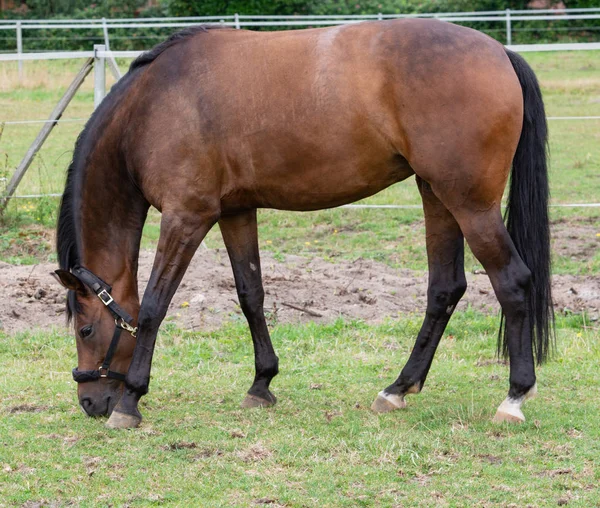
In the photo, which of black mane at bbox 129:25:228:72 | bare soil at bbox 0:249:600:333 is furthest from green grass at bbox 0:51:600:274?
black mane at bbox 129:25:228:72

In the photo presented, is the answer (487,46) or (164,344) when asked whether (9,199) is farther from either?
(487,46)

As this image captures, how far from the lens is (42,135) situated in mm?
8898

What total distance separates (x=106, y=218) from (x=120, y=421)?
1.11 metres

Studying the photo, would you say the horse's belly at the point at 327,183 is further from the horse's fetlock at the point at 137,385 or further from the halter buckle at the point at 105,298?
the horse's fetlock at the point at 137,385

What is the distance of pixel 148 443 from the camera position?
441cm

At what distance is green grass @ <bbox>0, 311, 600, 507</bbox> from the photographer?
3.76 m

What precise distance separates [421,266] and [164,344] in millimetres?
2793

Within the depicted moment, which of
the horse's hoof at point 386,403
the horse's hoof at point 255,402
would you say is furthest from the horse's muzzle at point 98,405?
the horse's hoof at point 386,403

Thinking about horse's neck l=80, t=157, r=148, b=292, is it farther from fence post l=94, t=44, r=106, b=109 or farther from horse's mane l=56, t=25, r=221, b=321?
fence post l=94, t=44, r=106, b=109

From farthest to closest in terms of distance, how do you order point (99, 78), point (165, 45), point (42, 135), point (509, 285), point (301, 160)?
point (42, 135) < point (99, 78) < point (165, 45) < point (301, 160) < point (509, 285)

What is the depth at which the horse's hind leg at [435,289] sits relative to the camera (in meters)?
4.97

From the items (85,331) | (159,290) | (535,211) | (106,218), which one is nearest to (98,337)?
(85,331)

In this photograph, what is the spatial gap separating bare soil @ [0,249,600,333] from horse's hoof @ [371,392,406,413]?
5.47ft

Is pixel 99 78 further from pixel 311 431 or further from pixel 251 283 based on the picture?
pixel 311 431
